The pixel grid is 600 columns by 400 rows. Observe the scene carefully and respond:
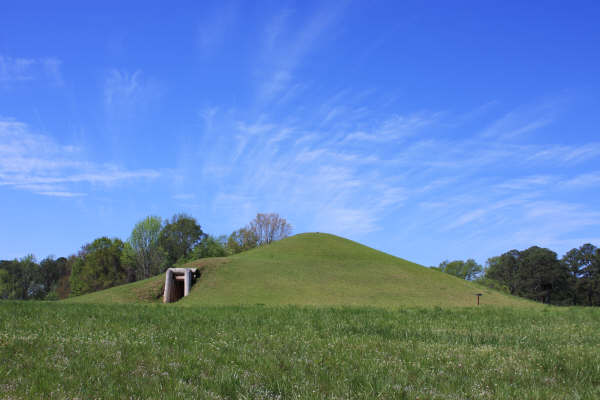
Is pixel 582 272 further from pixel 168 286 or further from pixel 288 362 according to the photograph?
pixel 288 362

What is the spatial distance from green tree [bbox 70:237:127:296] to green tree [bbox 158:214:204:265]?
11.8 m

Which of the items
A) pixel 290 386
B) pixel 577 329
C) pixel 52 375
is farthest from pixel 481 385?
pixel 577 329

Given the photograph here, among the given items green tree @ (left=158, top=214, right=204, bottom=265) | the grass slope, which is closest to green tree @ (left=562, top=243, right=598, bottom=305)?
the grass slope

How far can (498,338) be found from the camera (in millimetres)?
11289

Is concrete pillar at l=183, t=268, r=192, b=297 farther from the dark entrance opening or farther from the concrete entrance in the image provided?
the dark entrance opening

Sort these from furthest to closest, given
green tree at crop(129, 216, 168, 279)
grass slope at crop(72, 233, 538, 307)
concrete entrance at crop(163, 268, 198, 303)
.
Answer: green tree at crop(129, 216, 168, 279), concrete entrance at crop(163, 268, 198, 303), grass slope at crop(72, 233, 538, 307)

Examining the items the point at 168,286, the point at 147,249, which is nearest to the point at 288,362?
the point at 168,286

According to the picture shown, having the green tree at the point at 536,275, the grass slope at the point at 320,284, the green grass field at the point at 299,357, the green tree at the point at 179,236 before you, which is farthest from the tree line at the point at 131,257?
the green grass field at the point at 299,357

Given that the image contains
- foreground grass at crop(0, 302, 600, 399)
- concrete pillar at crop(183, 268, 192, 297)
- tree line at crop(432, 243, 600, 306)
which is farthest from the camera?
tree line at crop(432, 243, 600, 306)

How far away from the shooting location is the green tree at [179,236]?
102 meters

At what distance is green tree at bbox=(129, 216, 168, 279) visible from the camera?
9219 centimetres

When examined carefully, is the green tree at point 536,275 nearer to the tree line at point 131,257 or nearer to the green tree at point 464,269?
the green tree at point 464,269

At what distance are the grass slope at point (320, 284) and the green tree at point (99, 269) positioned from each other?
5562 centimetres

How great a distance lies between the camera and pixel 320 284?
4372cm
